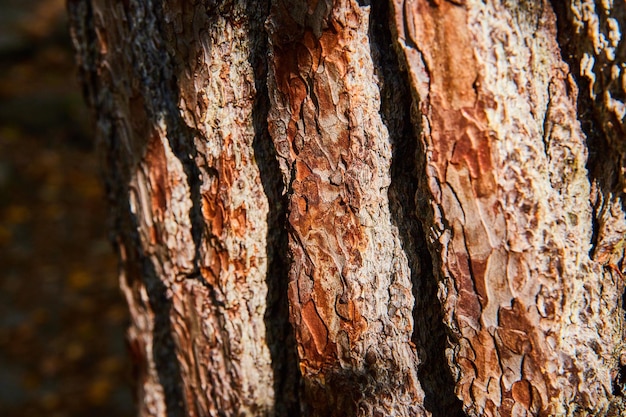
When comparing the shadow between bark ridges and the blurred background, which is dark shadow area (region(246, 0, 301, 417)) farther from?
the blurred background

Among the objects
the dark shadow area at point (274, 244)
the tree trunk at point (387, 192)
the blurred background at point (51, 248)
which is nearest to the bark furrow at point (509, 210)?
the tree trunk at point (387, 192)

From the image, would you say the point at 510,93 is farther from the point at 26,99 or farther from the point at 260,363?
the point at 26,99

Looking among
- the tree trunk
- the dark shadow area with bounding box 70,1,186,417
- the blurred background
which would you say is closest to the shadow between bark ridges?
the tree trunk

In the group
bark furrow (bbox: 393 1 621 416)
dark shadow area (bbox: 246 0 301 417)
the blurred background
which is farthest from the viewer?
the blurred background

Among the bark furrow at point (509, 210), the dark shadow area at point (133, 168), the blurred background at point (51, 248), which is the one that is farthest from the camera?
the blurred background at point (51, 248)

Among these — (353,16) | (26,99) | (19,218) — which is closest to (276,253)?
(353,16)

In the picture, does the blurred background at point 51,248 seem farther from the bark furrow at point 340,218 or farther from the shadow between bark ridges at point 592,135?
the shadow between bark ridges at point 592,135
